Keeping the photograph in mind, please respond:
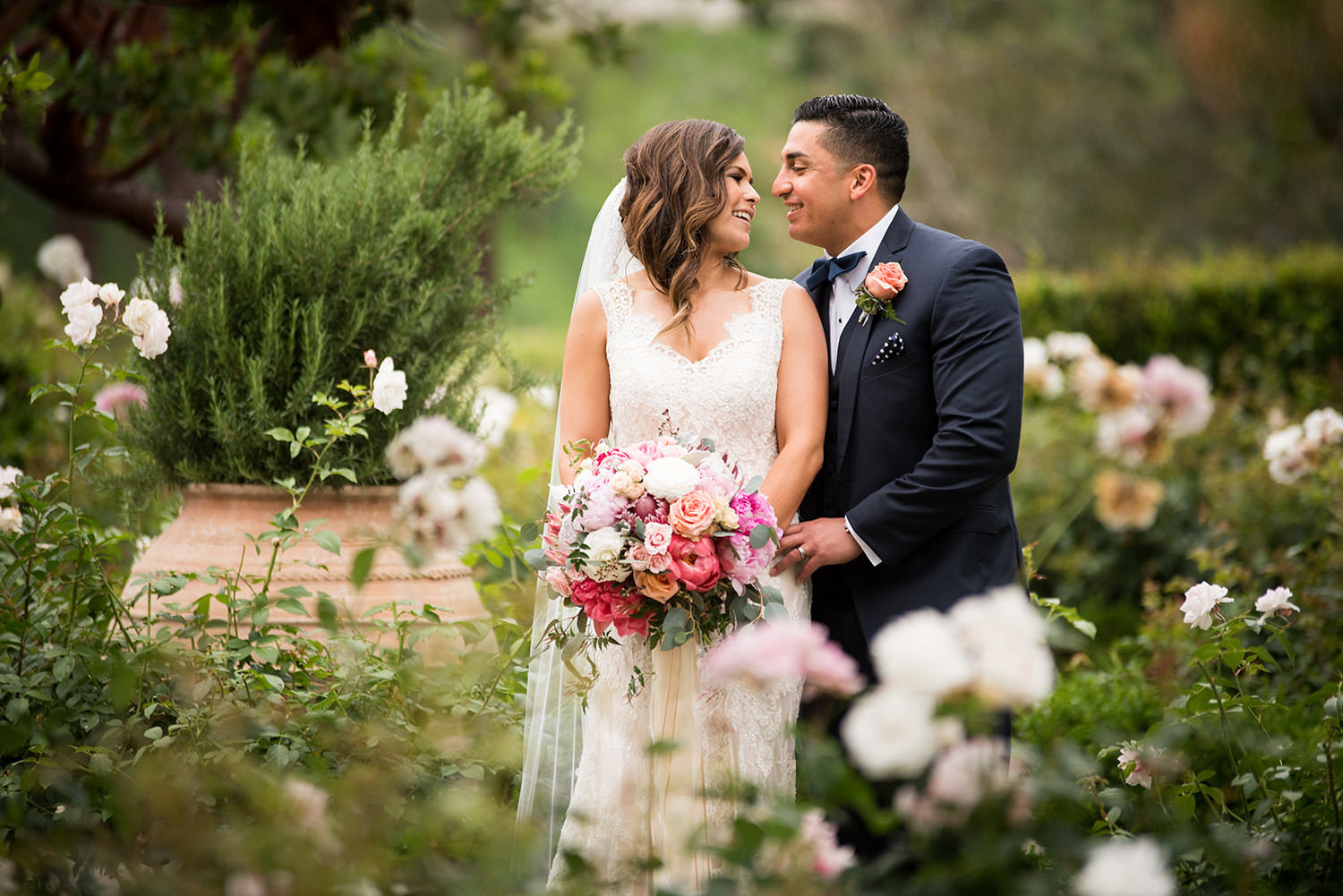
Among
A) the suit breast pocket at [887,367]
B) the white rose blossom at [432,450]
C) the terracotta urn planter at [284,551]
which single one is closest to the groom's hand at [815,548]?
the suit breast pocket at [887,367]

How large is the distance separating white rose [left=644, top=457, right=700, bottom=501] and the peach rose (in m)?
0.18

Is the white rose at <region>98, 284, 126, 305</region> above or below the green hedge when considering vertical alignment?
above

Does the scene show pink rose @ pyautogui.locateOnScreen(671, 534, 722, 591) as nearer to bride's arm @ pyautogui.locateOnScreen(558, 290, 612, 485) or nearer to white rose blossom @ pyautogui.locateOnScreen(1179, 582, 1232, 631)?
bride's arm @ pyautogui.locateOnScreen(558, 290, 612, 485)

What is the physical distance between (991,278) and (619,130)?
21362 mm

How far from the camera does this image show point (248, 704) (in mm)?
2932

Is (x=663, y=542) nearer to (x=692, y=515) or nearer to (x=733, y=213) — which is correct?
(x=692, y=515)

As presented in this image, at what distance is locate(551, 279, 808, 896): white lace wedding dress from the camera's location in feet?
9.37

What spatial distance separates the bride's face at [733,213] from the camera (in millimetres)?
3064

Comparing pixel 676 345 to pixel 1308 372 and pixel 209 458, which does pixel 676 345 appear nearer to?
pixel 209 458

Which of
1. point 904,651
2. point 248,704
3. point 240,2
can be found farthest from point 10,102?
point 904,651

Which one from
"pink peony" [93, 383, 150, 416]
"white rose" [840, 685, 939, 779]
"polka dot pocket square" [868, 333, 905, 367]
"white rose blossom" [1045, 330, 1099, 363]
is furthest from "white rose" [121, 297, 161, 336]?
"white rose blossom" [1045, 330, 1099, 363]

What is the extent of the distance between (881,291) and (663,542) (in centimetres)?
106

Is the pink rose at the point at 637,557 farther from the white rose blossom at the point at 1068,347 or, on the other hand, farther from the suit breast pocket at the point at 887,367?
the white rose blossom at the point at 1068,347

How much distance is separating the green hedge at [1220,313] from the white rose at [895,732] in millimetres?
7190
